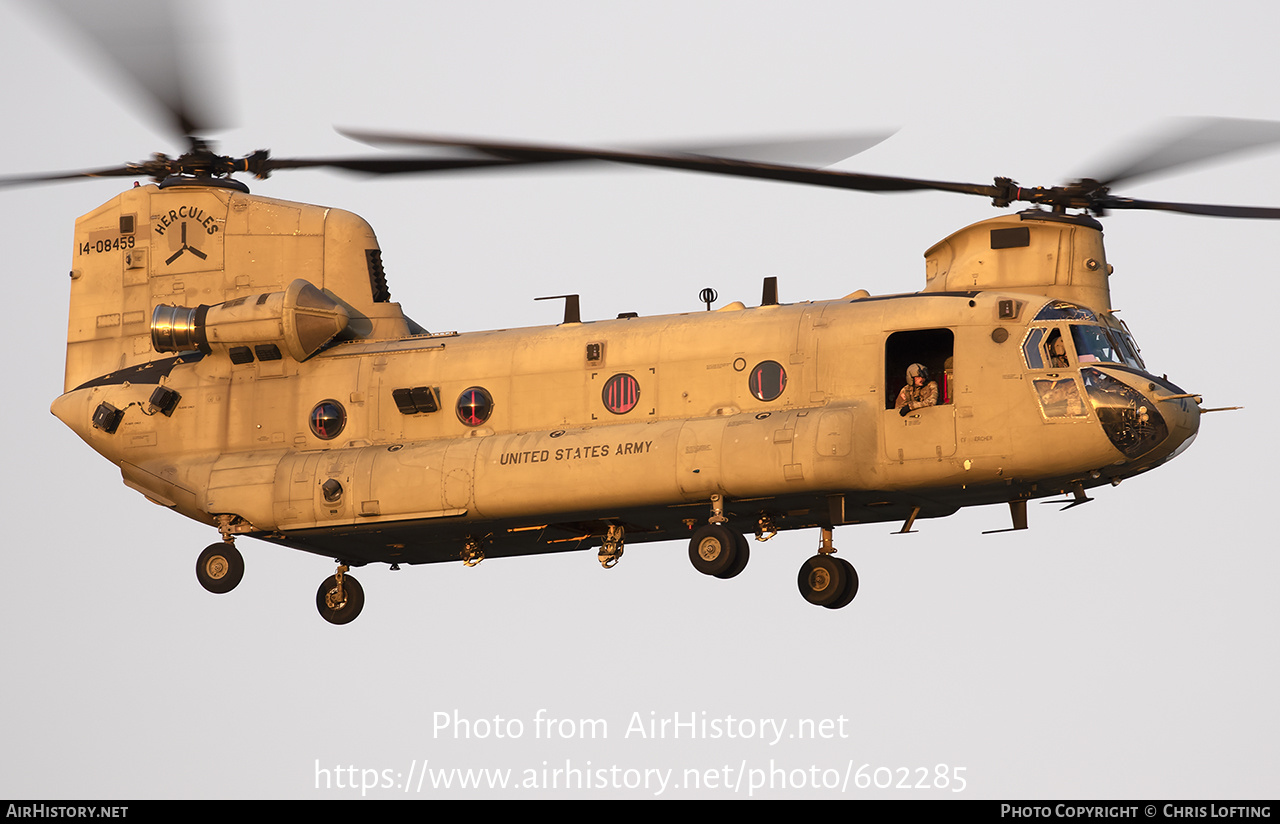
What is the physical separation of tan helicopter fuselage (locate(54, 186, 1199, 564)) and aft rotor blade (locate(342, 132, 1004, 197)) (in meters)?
2.11

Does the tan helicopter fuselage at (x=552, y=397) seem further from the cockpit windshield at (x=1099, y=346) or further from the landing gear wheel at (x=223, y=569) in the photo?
the landing gear wheel at (x=223, y=569)

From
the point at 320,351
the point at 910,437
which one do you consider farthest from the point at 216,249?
the point at 910,437

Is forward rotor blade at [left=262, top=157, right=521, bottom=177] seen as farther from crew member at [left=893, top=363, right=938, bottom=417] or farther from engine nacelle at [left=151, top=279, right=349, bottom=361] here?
crew member at [left=893, top=363, right=938, bottom=417]

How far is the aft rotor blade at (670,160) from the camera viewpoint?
32594 millimetres

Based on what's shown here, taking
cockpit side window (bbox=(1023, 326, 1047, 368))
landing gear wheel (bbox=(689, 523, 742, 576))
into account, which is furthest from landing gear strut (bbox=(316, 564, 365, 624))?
cockpit side window (bbox=(1023, 326, 1047, 368))

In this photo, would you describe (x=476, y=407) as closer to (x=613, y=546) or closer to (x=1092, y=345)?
(x=613, y=546)

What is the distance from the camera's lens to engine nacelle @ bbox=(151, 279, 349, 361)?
36.8 meters

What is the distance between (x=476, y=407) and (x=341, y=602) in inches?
173

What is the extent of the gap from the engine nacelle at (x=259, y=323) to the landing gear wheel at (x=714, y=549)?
291 inches

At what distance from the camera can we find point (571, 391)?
116 feet

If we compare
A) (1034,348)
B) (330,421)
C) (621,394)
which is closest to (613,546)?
(621,394)

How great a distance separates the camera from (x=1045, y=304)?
33.6 m

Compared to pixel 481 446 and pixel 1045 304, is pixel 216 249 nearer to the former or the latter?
pixel 481 446

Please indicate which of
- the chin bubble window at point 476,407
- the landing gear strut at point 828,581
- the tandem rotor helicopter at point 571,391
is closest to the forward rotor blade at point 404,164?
the tandem rotor helicopter at point 571,391
